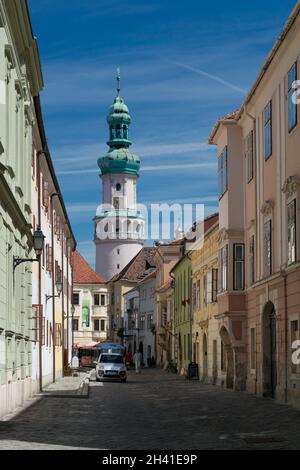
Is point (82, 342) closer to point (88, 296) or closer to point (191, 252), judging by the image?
point (88, 296)

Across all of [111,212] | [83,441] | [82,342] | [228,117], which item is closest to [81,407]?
[83,441]

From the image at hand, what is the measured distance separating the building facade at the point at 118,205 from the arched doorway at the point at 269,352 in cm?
10611

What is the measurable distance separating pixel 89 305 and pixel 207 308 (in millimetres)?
81242

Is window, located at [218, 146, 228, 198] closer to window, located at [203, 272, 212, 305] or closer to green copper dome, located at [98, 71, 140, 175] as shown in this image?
window, located at [203, 272, 212, 305]

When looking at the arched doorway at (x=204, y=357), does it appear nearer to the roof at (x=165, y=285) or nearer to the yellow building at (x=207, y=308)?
the yellow building at (x=207, y=308)

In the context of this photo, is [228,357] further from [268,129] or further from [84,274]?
[84,274]

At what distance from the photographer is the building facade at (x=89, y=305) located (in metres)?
122

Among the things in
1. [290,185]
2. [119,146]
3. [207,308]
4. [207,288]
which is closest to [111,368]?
[207,308]

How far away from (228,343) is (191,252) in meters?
15.5

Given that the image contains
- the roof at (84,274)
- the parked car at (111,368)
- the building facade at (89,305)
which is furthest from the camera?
the building facade at (89,305)

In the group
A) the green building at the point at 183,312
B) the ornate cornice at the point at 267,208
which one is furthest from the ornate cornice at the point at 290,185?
the green building at the point at 183,312

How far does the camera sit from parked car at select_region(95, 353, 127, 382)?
4962 cm

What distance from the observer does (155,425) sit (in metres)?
20.1
